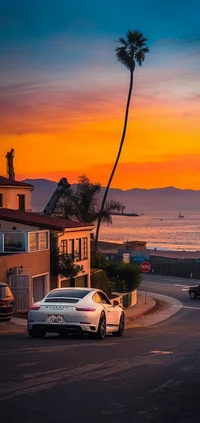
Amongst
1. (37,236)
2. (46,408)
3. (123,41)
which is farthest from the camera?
(123,41)

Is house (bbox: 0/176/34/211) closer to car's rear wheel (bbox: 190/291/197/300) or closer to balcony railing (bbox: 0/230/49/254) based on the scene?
car's rear wheel (bbox: 190/291/197/300)

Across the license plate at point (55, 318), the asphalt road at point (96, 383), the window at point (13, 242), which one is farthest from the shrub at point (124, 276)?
the asphalt road at point (96, 383)

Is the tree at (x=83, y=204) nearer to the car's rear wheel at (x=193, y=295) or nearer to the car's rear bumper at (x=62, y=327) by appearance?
the car's rear wheel at (x=193, y=295)

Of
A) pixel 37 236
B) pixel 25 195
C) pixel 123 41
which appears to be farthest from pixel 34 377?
pixel 123 41

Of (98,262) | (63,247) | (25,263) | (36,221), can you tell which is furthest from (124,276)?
(25,263)

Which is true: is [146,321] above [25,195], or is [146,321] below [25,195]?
below

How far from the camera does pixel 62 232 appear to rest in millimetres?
39969

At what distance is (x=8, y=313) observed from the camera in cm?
2148

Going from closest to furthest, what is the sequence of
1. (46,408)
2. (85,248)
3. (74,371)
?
(46,408)
(74,371)
(85,248)

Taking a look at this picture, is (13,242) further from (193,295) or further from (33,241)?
(193,295)

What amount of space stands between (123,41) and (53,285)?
30.5m

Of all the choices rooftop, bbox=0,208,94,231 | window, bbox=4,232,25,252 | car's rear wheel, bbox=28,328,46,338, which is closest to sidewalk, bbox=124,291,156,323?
rooftop, bbox=0,208,94,231

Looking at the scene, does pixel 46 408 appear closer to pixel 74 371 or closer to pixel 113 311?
pixel 74 371

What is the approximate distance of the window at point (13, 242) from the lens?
33750 millimetres
